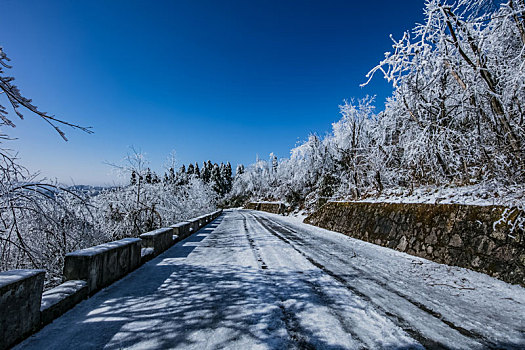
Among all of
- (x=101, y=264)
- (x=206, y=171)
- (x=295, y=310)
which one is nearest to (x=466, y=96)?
(x=295, y=310)

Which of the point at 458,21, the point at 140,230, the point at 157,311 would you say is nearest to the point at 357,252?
the point at 157,311

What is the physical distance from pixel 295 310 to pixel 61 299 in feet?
9.26

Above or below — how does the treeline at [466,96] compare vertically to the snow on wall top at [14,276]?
above

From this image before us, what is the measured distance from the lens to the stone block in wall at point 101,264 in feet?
10.8

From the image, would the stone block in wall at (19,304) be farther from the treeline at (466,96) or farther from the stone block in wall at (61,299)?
the treeline at (466,96)

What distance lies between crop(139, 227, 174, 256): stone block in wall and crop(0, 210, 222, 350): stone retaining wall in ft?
2.58

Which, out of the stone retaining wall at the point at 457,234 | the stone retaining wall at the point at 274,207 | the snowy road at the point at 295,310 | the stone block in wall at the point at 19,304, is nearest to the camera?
the stone block in wall at the point at 19,304

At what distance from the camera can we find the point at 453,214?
570 centimetres

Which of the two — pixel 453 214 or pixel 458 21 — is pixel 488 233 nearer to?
pixel 453 214

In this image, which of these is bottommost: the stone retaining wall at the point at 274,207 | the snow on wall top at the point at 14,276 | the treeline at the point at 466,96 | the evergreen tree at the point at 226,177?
the stone retaining wall at the point at 274,207

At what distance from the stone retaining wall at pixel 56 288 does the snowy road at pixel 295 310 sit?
145 mm

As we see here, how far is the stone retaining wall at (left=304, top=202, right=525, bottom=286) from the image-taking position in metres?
4.18

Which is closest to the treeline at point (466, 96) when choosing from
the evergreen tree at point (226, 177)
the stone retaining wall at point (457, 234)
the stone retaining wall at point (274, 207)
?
the stone retaining wall at point (457, 234)

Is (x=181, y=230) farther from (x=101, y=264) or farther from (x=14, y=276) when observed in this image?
(x=14, y=276)
